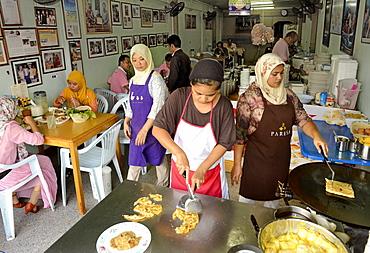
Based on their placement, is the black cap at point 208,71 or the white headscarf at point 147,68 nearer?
the black cap at point 208,71

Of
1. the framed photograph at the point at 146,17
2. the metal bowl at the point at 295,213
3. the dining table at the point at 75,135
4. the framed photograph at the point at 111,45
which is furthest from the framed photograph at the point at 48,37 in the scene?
the metal bowl at the point at 295,213

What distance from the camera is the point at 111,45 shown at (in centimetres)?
566

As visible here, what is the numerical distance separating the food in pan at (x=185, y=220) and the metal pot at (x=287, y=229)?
0.36m

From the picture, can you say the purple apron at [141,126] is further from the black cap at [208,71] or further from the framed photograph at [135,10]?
the framed photograph at [135,10]

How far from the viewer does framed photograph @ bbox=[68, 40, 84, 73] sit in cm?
455

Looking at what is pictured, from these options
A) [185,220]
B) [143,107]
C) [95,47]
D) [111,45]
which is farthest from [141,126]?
[111,45]

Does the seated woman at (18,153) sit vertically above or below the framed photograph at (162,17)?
below

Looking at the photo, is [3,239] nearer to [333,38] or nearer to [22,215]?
[22,215]

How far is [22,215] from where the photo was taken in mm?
2984

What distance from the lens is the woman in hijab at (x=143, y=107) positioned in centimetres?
280

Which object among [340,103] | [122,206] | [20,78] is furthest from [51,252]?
[340,103]

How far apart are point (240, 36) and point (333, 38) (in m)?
11.0

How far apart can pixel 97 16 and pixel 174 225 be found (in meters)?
4.80

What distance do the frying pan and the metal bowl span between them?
0.17 metres
